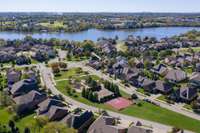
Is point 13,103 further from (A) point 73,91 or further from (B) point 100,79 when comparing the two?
(B) point 100,79

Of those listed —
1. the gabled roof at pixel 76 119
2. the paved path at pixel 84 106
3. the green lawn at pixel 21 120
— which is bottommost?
the green lawn at pixel 21 120

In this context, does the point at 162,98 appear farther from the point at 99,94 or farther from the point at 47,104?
the point at 47,104

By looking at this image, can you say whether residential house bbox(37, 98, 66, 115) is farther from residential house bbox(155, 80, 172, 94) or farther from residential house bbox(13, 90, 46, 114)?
residential house bbox(155, 80, 172, 94)

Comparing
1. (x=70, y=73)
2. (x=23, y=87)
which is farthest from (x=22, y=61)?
(x=23, y=87)

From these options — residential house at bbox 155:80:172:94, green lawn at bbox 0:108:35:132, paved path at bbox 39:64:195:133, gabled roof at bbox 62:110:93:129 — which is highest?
residential house at bbox 155:80:172:94

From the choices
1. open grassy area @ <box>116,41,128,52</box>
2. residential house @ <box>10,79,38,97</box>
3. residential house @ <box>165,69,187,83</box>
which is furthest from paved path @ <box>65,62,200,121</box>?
open grassy area @ <box>116,41,128,52</box>

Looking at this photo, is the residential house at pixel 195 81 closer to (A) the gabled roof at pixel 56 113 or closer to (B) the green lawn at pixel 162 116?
(B) the green lawn at pixel 162 116

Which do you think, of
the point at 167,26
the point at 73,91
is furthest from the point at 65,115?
the point at 167,26

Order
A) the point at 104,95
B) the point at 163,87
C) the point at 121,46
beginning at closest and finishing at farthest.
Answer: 1. the point at 104,95
2. the point at 163,87
3. the point at 121,46

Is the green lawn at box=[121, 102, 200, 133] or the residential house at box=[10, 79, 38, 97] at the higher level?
the residential house at box=[10, 79, 38, 97]

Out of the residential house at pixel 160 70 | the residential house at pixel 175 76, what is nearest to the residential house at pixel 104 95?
the residential house at pixel 175 76

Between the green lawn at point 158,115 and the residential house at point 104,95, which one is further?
the residential house at point 104,95
